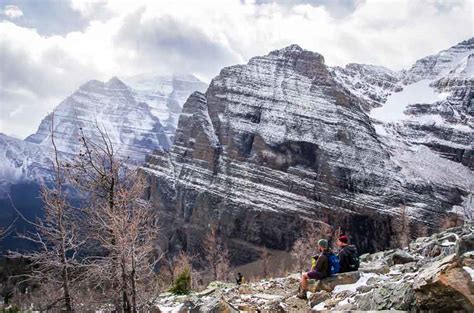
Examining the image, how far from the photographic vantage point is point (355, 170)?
6491 inches

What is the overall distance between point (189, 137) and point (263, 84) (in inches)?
1584

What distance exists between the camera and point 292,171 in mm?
166250

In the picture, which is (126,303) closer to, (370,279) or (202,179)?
(370,279)

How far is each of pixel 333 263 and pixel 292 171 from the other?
153 metres

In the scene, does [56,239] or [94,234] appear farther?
[56,239]

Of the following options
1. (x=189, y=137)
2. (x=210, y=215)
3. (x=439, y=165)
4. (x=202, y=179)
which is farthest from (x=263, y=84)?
(x=439, y=165)

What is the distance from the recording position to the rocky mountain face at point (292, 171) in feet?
493

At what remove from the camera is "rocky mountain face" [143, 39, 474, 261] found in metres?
150

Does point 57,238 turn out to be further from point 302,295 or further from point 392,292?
point 392,292

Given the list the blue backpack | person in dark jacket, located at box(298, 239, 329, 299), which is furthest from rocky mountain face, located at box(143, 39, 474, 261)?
person in dark jacket, located at box(298, 239, 329, 299)

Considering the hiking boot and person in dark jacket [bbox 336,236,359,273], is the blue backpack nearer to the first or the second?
person in dark jacket [bbox 336,236,359,273]

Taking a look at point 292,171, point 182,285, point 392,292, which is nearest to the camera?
point 392,292

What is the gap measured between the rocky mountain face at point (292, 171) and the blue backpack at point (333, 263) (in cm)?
12480

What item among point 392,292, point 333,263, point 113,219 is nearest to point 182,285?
point 333,263
